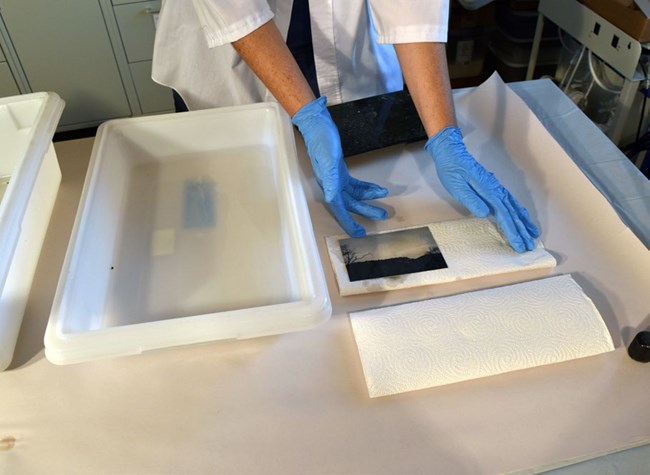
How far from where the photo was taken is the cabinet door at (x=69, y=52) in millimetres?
1920

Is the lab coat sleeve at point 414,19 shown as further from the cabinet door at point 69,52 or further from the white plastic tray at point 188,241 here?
the cabinet door at point 69,52

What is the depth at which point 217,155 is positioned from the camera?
1021 millimetres

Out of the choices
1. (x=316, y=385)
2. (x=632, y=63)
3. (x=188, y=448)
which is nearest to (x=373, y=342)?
(x=316, y=385)

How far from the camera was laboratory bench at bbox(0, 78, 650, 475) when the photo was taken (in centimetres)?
61

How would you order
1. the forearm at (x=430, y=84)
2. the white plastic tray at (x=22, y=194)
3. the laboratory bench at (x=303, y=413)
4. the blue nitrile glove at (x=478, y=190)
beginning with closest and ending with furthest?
the laboratory bench at (x=303, y=413), the white plastic tray at (x=22, y=194), the blue nitrile glove at (x=478, y=190), the forearm at (x=430, y=84)

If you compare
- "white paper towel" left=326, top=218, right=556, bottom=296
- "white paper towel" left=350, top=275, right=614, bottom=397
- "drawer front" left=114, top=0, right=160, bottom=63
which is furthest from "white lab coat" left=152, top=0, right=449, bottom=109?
"drawer front" left=114, top=0, right=160, bottom=63

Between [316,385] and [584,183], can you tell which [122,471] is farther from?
[584,183]

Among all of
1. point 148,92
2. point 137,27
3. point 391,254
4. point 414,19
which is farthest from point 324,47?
point 148,92

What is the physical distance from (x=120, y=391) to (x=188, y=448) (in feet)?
0.43

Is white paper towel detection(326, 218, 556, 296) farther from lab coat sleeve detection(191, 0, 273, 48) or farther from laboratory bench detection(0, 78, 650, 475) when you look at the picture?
lab coat sleeve detection(191, 0, 273, 48)

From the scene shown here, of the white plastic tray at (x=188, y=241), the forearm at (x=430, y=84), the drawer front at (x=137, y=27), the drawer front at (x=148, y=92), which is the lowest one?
the drawer front at (x=148, y=92)

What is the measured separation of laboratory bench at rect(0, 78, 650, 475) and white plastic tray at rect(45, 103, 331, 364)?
0.24ft

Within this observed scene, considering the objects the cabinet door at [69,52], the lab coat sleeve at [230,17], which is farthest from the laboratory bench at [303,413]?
the cabinet door at [69,52]

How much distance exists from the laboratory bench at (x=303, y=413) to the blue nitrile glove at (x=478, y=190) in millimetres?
141
